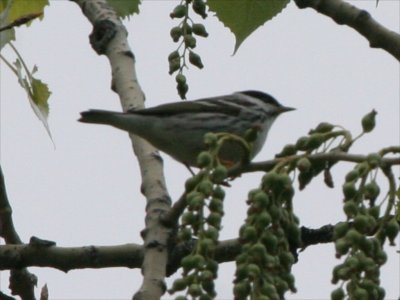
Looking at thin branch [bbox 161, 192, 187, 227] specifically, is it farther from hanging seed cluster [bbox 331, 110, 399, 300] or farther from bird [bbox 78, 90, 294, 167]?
bird [bbox 78, 90, 294, 167]

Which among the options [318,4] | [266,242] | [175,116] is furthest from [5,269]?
[175,116]

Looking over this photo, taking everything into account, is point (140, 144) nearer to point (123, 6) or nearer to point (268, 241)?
point (123, 6)

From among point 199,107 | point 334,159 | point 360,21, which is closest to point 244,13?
point 360,21

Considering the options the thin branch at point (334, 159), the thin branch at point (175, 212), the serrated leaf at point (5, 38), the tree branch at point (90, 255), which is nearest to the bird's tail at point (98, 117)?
the serrated leaf at point (5, 38)

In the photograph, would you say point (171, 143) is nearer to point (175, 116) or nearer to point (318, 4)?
point (175, 116)

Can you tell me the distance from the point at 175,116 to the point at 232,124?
369 mm

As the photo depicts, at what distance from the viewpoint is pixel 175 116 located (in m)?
6.24

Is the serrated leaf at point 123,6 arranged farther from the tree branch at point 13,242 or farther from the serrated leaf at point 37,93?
the tree branch at point 13,242

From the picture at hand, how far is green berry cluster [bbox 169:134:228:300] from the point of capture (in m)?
2.41

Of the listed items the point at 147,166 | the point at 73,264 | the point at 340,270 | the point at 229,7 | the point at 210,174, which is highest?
the point at 229,7

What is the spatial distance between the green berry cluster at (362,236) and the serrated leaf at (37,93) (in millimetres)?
1602

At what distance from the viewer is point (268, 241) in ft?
8.20

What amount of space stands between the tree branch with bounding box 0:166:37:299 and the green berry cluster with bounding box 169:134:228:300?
1.88 meters

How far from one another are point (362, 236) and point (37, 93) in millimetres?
2050
